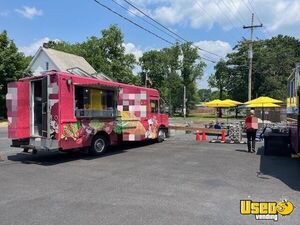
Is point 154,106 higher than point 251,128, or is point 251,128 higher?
point 154,106

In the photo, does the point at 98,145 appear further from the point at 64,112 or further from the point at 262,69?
the point at 262,69

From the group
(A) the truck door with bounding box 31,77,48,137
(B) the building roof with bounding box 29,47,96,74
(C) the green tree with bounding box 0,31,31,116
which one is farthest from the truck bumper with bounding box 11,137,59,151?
(B) the building roof with bounding box 29,47,96,74

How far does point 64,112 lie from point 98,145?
252 cm

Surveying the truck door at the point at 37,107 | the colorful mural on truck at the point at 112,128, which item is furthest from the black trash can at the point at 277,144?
the truck door at the point at 37,107

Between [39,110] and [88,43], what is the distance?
170ft

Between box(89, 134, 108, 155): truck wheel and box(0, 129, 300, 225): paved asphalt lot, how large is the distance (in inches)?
14.6

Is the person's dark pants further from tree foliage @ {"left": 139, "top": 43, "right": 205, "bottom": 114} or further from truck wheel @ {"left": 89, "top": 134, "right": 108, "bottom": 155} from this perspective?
tree foliage @ {"left": 139, "top": 43, "right": 205, "bottom": 114}

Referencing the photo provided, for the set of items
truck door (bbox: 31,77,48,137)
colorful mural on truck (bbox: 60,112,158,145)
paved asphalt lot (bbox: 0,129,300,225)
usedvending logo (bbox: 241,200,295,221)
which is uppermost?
truck door (bbox: 31,77,48,137)

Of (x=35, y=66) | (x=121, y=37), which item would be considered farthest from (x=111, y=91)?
(x=121, y=37)

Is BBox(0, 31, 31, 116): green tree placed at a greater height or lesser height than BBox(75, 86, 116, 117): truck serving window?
greater

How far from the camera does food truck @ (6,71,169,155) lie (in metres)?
12.6

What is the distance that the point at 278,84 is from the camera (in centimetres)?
6825

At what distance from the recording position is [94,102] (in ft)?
46.6

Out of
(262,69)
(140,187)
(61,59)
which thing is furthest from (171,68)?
(140,187)
